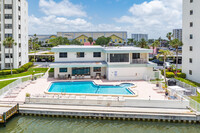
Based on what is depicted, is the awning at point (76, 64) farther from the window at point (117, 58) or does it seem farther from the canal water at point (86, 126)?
the canal water at point (86, 126)

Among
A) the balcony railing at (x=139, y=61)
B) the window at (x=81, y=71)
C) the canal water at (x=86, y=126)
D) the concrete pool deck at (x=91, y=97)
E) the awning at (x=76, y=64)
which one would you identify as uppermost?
the balcony railing at (x=139, y=61)

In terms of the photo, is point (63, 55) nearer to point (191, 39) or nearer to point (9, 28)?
point (9, 28)

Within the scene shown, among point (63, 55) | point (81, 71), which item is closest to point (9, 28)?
point (63, 55)

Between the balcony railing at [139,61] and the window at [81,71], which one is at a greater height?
the balcony railing at [139,61]

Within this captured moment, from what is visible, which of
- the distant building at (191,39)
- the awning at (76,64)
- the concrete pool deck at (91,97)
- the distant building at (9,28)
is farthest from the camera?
the distant building at (9,28)

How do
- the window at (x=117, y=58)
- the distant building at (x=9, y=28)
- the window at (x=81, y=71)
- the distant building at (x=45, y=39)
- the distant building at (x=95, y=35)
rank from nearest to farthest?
the window at (x=117, y=58), the window at (x=81, y=71), the distant building at (x=9, y=28), the distant building at (x=95, y=35), the distant building at (x=45, y=39)

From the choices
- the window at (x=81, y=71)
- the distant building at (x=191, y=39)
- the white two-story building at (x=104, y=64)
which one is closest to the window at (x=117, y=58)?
the white two-story building at (x=104, y=64)

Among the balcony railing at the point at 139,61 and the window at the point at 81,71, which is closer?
the balcony railing at the point at 139,61
